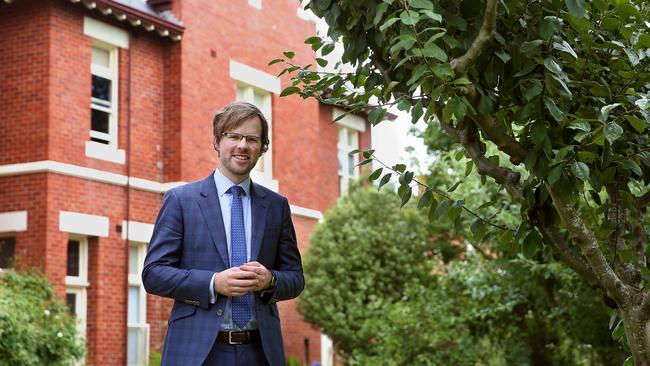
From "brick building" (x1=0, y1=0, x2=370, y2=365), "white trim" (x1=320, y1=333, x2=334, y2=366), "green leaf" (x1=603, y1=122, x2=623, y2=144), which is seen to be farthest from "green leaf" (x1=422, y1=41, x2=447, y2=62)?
"white trim" (x1=320, y1=333, x2=334, y2=366)

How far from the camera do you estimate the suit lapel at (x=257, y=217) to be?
458cm

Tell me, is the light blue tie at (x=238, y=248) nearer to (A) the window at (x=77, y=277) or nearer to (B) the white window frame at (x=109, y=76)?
(A) the window at (x=77, y=277)

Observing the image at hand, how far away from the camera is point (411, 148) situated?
67.9 feet

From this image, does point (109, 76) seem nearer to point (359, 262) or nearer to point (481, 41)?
point (359, 262)

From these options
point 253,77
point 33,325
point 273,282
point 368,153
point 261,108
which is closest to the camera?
A: point 273,282

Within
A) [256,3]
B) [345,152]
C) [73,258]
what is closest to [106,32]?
[73,258]

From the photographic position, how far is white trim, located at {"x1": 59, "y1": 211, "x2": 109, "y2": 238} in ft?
54.5

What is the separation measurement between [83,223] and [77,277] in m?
0.88

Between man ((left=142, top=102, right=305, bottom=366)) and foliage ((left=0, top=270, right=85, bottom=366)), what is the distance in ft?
31.7

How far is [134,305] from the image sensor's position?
1806cm

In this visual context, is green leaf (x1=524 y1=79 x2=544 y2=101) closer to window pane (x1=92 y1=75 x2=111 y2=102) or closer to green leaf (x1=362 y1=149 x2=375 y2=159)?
green leaf (x1=362 y1=149 x2=375 y2=159)

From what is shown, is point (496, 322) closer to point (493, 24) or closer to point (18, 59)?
point (18, 59)

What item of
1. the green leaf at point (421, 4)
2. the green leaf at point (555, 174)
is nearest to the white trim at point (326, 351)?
the green leaf at point (555, 174)

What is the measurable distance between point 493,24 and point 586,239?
113cm
